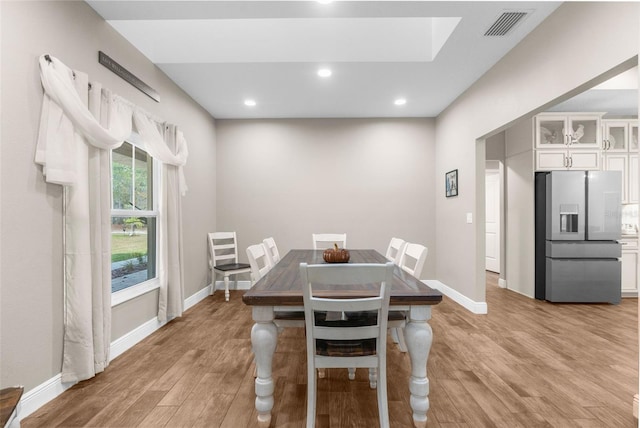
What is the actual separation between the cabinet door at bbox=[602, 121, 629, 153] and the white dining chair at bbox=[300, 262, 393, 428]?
16.5ft

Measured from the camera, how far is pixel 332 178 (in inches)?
190

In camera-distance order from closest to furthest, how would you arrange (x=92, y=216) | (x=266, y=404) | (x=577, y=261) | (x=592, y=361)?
(x=266, y=404), (x=92, y=216), (x=592, y=361), (x=577, y=261)

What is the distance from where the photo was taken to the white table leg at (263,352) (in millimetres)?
1602

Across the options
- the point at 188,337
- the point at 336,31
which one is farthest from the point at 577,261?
the point at 188,337

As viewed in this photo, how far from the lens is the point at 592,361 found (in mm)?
2377

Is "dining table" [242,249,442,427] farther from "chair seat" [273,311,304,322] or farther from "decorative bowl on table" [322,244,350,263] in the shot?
"decorative bowl on table" [322,244,350,263]

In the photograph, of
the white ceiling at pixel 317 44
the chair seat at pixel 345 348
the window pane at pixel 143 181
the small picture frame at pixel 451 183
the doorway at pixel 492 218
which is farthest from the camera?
the doorway at pixel 492 218

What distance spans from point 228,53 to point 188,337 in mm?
2833

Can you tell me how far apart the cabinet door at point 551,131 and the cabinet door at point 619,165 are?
32.1 inches

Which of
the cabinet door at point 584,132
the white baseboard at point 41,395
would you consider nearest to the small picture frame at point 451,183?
the cabinet door at point 584,132

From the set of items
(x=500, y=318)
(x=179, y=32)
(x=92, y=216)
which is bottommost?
(x=500, y=318)

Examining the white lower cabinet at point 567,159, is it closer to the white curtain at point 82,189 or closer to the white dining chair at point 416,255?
the white dining chair at point 416,255

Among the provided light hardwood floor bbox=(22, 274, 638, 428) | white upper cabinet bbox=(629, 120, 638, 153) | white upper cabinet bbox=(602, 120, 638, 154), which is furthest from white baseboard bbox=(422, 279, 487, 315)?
white upper cabinet bbox=(629, 120, 638, 153)

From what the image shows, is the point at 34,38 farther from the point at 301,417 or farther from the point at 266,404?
the point at 301,417
